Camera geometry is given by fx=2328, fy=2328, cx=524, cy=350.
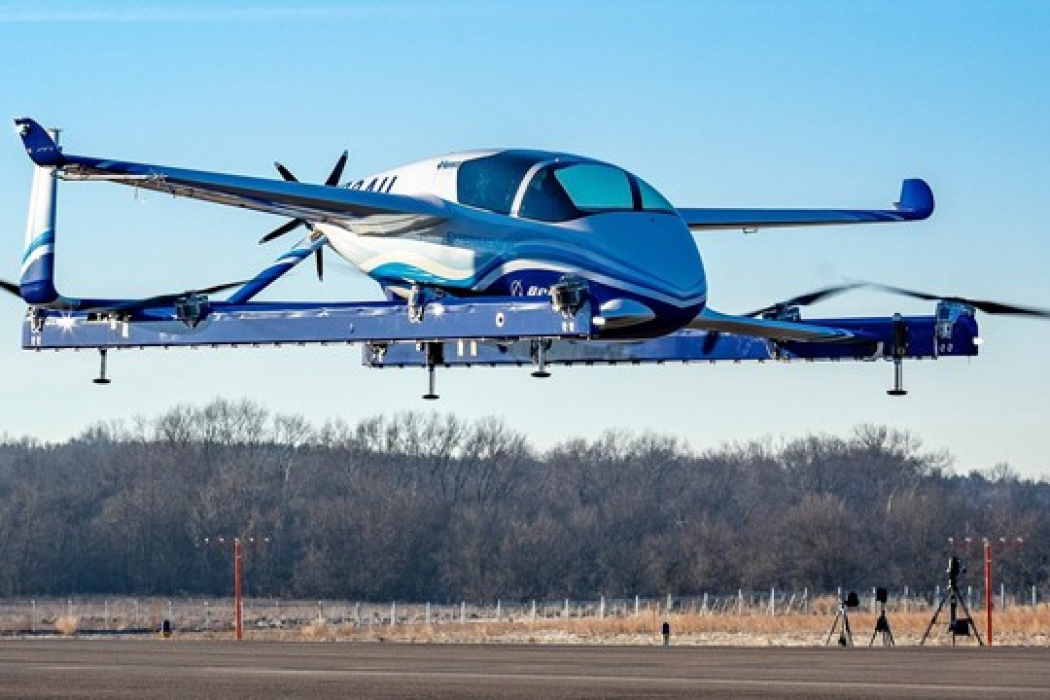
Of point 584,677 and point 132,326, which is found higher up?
point 132,326

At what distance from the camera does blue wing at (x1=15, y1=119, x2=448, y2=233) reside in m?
35.9

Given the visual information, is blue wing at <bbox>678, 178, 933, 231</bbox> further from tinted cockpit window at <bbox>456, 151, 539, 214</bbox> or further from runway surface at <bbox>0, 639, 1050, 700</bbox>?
runway surface at <bbox>0, 639, 1050, 700</bbox>

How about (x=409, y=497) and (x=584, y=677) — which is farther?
(x=409, y=497)

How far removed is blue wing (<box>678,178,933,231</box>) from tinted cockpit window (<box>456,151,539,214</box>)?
4464 mm

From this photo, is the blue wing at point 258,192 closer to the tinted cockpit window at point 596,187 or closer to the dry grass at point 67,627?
the tinted cockpit window at point 596,187

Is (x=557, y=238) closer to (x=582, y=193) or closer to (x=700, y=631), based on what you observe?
(x=582, y=193)

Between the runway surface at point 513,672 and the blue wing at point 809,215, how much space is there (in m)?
7.57

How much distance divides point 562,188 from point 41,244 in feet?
32.2

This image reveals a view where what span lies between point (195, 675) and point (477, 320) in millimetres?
Answer: 7731

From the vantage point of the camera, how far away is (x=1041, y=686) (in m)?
27.6

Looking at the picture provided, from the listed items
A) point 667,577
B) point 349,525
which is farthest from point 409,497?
point 667,577

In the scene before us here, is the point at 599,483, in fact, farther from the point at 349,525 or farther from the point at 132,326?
the point at 132,326

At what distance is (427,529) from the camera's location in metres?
138

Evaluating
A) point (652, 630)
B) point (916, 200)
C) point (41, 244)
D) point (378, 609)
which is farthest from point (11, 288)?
point (378, 609)
